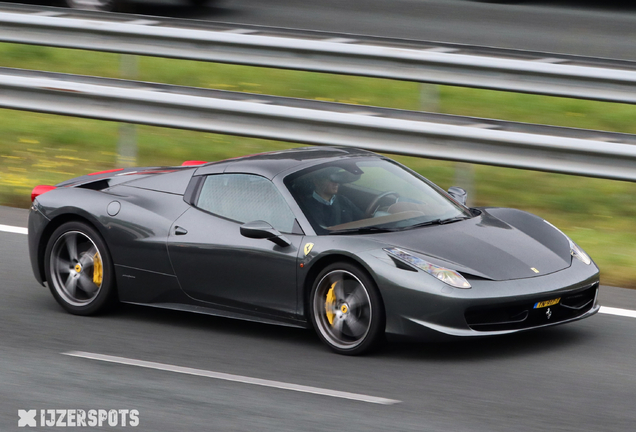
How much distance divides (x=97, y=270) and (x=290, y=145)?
177 inches

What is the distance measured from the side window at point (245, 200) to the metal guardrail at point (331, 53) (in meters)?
2.91

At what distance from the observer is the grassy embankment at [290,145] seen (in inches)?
399

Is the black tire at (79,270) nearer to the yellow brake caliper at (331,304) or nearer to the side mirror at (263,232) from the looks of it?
the side mirror at (263,232)

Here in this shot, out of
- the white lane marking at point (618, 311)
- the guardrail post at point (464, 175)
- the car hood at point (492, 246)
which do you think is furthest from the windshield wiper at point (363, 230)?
the guardrail post at point (464, 175)

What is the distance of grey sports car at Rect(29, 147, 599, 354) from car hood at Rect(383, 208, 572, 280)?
0.04 feet

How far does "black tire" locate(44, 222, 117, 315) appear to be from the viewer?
25.0 feet

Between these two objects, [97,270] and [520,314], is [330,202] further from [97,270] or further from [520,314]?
[97,270]

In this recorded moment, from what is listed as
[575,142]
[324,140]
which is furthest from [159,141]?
[575,142]

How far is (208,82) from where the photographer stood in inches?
532

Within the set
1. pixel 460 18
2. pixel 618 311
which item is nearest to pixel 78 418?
pixel 618 311

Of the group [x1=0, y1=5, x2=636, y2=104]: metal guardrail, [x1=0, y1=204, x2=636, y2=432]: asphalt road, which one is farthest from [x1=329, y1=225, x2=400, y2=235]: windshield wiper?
[x1=0, y1=5, x2=636, y2=104]: metal guardrail

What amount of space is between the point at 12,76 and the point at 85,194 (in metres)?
3.36

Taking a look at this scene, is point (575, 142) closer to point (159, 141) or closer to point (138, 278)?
point (138, 278)

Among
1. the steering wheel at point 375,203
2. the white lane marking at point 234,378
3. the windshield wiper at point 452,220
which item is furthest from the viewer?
the windshield wiper at point 452,220
